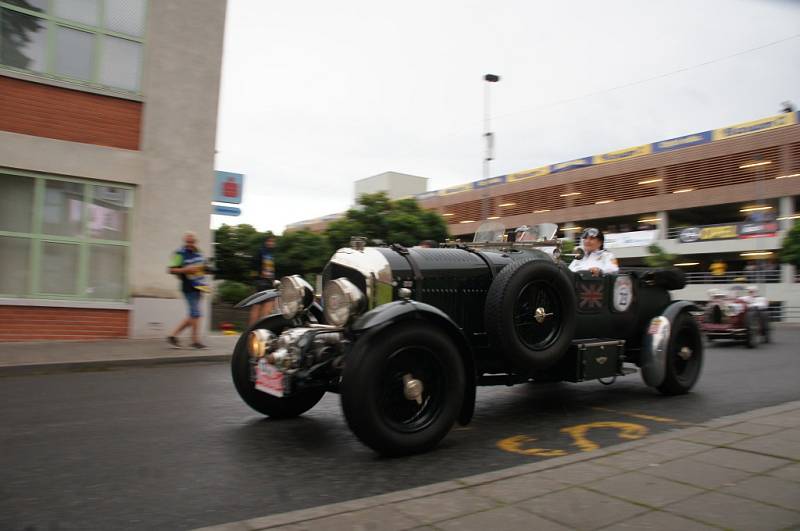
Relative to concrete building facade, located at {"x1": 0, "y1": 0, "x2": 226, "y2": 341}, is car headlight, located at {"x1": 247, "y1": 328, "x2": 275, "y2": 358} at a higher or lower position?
lower

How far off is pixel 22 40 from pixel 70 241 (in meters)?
3.38

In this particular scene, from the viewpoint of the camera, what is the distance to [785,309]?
35406mm

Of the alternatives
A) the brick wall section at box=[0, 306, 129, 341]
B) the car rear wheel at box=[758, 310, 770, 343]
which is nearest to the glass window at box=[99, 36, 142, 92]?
the brick wall section at box=[0, 306, 129, 341]

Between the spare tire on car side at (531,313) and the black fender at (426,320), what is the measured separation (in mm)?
566

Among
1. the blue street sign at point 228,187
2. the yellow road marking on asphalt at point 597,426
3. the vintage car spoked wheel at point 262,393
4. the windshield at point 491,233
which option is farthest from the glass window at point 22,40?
the yellow road marking on asphalt at point 597,426

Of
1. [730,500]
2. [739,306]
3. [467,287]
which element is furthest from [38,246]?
[739,306]

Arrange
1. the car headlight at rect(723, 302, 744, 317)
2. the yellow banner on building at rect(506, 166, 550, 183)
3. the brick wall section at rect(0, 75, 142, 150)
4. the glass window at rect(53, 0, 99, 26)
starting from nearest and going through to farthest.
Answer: the brick wall section at rect(0, 75, 142, 150)
the glass window at rect(53, 0, 99, 26)
the car headlight at rect(723, 302, 744, 317)
the yellow banner on building at rect(506, 166, 550, 183)

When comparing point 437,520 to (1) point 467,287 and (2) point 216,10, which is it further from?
(2) point 216,10

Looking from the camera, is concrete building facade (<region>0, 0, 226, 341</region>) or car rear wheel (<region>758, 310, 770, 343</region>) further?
car rear wheel (<region>758, 310, 770, 343</region>)

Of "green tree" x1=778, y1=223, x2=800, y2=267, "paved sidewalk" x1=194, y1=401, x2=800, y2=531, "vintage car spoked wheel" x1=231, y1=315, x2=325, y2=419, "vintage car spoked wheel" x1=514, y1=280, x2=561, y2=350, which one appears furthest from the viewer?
"green tree" x1=778, y1=223, x2=800, y2=267

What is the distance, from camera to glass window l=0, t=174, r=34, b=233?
9602 mm

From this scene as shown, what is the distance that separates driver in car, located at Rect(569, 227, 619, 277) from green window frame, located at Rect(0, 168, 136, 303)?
7928mm

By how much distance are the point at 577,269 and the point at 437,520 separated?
12.7 feet

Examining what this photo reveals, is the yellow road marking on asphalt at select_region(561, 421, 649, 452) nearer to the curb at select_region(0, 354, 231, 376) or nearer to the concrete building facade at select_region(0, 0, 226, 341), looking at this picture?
the curb at select_region(0, 354, 231, 376)
